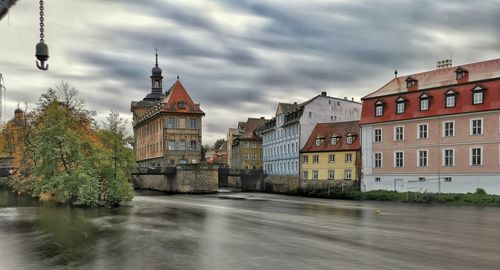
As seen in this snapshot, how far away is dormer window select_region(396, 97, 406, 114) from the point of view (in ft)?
177

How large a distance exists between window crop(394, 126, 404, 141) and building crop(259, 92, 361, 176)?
62.3 feet

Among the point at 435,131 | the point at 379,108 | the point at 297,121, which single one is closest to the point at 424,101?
the point at 435,131

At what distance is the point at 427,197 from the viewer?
1837 inches

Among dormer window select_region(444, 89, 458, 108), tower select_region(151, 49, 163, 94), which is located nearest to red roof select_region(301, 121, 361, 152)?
dormer window select_region(444, 89, 458, 108)

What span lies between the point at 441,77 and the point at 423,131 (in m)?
6.78

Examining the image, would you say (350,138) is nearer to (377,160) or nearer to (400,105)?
(377,160)

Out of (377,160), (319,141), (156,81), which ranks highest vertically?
(156,81)

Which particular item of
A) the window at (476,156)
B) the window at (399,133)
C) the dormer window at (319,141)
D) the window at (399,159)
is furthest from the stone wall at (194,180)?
the window at (476,156)

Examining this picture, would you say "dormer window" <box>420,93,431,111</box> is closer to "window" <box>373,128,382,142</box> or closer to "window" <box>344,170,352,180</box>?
"window" <box>373,128,382,142</box>

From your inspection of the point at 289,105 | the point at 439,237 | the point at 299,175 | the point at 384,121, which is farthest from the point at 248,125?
the point at 439,237

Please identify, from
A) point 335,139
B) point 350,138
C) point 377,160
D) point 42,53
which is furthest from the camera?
point 335,139

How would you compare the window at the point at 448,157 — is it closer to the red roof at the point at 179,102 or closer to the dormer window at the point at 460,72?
the dormer window at the point at 460,72

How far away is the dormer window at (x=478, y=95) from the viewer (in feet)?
152

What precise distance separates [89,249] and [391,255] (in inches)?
476
